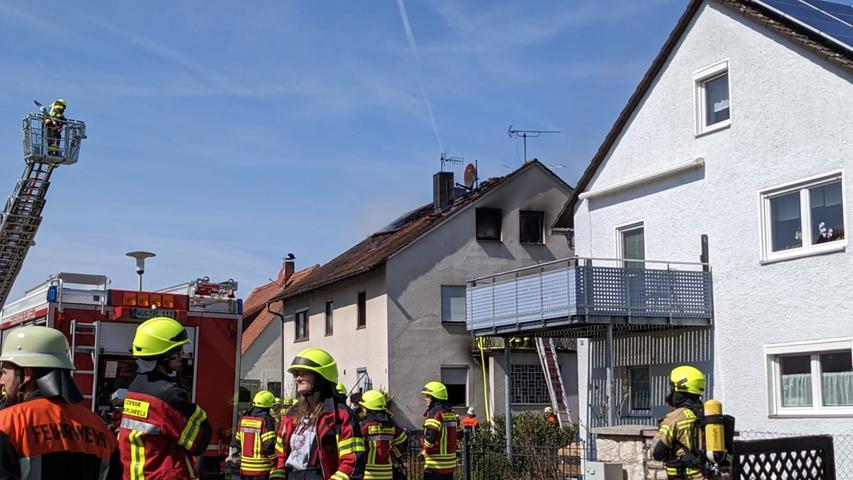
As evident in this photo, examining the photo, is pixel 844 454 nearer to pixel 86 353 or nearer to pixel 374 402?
pixel 374 402

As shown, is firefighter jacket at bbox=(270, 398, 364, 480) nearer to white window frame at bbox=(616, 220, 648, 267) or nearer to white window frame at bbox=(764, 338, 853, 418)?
white window frame at bbox=(764, 338, 853, 418)

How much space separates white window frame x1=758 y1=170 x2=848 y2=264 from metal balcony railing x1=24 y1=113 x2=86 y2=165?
397 inches

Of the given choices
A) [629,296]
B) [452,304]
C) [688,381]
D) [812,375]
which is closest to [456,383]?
[452,304]

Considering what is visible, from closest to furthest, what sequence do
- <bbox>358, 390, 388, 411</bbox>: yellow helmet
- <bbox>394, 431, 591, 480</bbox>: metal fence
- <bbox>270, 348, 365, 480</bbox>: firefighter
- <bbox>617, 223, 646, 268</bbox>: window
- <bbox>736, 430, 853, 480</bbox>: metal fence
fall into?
<bbox>270, 348, 365, 480</bbox>: firefighter
<bbox>358, 390, 388, 411</bbox>: yellow helmet
<bbox>394, 431, 591, 480</bbox>: metal fence
<bbox>736, 430, 853, 480</bbox>: metal fence
<bbox>617, 223, 646, 268</bbox>: window

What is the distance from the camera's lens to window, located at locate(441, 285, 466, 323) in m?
30.5

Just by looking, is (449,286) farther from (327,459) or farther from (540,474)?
(327,459)

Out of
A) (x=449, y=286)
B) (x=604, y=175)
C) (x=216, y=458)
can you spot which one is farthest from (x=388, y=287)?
(x=216, y=458)

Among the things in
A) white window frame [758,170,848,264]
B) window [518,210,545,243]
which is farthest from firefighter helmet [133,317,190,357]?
window [518,210,545,243]

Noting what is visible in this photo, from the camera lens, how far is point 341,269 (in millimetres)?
34312

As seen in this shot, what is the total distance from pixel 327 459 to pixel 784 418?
1075cm

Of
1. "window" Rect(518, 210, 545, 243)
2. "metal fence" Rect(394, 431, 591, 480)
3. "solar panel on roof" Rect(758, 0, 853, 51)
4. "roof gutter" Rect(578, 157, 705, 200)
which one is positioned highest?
"solar panel on roof" Rect(758, 0, 853, 51)

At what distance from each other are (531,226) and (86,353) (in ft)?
67.4

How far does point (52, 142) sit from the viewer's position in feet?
47.1

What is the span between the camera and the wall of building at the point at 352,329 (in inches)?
1177
